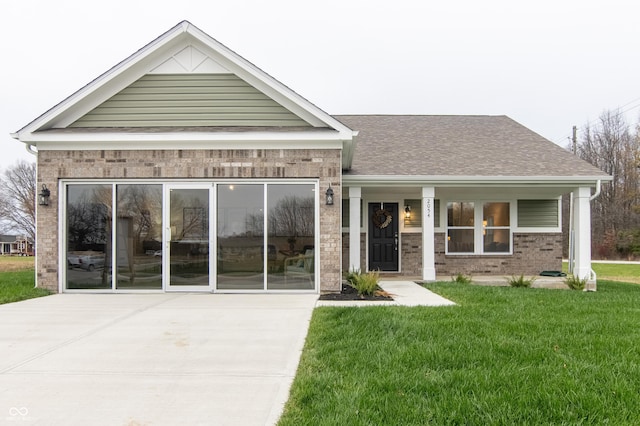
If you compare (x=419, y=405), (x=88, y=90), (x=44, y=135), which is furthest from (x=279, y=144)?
(x=419, y=405)

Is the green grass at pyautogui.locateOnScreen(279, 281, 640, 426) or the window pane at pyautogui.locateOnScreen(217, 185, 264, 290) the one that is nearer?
the green grass at pyautogui.locateOnScreen(279, 281, 640, 426)

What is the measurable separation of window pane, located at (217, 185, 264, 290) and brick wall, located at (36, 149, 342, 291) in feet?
1.30

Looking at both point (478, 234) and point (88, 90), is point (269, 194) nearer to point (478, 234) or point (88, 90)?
point (88, 90)

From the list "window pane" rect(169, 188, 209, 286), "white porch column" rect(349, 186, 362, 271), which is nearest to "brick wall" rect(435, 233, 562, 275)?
"white porch column" rect(349, 186, 362, 271)

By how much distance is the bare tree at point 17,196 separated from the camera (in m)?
39.7

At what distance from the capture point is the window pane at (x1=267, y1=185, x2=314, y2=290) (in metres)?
8.84

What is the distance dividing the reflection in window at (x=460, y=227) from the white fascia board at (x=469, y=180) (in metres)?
1.99

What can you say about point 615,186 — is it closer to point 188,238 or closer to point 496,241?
point 496,241

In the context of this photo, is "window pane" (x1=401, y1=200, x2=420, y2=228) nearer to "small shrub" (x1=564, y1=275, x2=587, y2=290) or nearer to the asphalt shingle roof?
the asphalt shingle roof

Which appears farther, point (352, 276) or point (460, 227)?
point (460, 227)

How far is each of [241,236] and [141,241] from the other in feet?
6.73

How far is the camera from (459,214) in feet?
42.4

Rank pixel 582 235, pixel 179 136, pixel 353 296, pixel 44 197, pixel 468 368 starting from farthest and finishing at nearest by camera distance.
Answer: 1. pixel 582 235
2. pixel 44 197
3. pixel 179 136
4. pixel 353 296
5. pixel 468 368

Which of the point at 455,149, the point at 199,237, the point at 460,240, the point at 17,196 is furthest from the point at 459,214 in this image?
the point at 17,196
